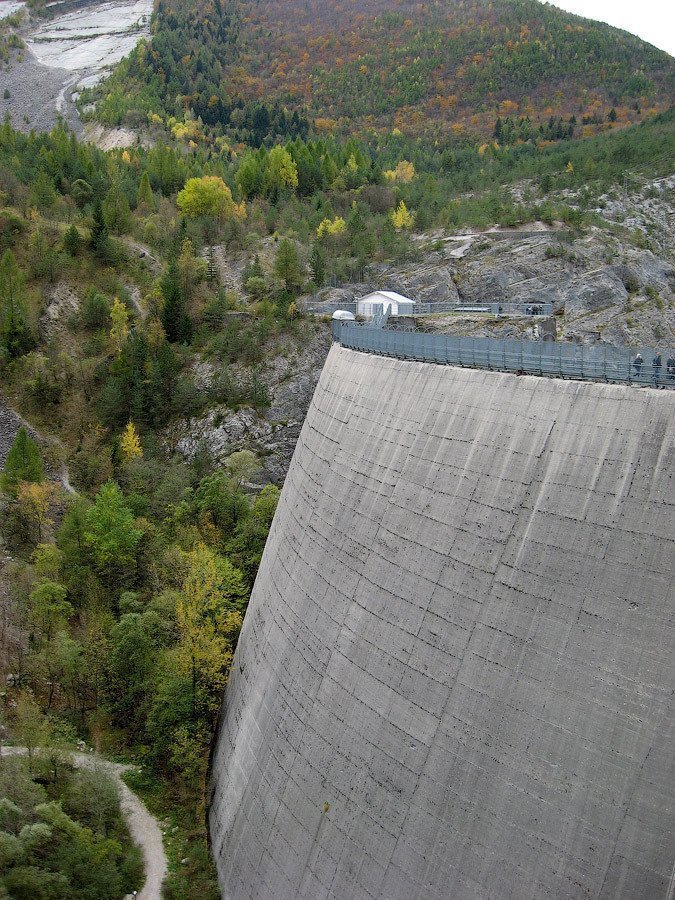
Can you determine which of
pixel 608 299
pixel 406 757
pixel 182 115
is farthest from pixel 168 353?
pixel 182 115

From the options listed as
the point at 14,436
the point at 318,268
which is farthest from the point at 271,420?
the point at 14,436

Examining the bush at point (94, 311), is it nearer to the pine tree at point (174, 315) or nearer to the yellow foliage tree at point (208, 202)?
the pine tree at point (174, 315)

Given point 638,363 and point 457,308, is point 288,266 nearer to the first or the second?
point 457,308

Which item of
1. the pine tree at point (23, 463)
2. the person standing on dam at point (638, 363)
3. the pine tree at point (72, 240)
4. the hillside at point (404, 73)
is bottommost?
the pine tree at point (23, 463)

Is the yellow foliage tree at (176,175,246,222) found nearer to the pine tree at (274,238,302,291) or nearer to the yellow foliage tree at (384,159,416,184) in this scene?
the pine tree at (274,238,302,291)

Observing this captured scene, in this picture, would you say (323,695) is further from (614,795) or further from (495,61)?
(495,61)

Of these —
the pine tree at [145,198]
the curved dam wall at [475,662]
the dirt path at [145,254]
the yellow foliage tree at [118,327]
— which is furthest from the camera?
the pine tree at [145,198]

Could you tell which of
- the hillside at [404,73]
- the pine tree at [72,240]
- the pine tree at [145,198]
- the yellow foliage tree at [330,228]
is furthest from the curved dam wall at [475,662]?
the hillside at [404,73]
